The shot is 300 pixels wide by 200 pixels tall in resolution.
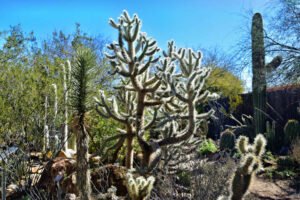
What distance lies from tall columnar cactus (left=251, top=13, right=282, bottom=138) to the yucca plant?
8493mm

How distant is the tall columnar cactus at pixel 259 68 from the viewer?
12.9m

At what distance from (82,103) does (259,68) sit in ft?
31.2

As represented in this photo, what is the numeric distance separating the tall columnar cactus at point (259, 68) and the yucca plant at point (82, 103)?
27.9 ft

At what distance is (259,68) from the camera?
44.2 ft

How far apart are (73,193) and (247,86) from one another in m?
18.1

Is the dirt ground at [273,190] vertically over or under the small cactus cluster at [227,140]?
under

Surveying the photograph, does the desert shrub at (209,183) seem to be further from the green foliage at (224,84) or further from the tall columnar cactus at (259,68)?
the green foliage at (224,84)

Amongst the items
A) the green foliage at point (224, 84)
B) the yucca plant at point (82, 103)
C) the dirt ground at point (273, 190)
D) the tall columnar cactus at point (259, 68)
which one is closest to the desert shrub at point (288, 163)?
the dirt ground at point (273, 190)

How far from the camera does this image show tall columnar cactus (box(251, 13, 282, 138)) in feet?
42.4

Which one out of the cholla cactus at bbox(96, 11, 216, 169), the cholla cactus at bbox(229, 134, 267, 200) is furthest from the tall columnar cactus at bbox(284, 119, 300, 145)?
the cholla cactus at bbox(229, 134, 267, 200)

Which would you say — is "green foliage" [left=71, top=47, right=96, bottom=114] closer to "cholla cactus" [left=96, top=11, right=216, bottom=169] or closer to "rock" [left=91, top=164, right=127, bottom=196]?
"cholla cactus" [left=96, top=11, right=216, bottom=169]

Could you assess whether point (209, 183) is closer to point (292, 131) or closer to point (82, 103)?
point (82, 103)

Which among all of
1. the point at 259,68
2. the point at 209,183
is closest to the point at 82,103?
the point at 209,183

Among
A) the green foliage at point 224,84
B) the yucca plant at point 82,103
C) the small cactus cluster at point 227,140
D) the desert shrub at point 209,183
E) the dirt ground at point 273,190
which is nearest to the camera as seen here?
the desert shrub at point 209,183
